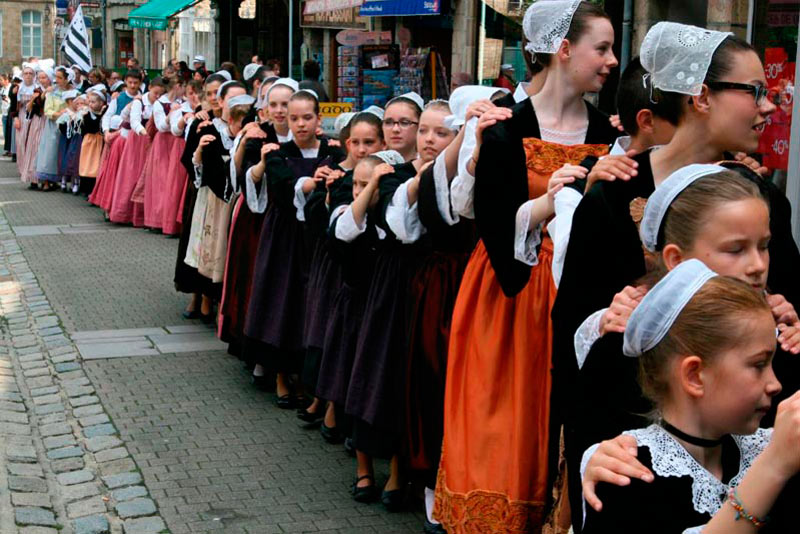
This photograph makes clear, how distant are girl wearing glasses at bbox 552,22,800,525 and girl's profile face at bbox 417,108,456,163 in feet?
6.40

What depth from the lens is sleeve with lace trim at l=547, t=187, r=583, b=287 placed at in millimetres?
3497

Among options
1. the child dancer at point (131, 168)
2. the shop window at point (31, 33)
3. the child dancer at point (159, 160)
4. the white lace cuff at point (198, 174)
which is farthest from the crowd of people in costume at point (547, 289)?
the shop window at point (31, 33)

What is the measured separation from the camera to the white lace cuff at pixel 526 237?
3.90 metres

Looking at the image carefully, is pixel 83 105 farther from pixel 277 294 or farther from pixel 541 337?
pixel 541 337

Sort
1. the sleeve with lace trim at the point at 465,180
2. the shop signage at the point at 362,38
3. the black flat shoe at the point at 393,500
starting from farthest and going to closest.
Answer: the shop signage at the point at 362,38
the black flat shoe at the point at 393,500
the sleeve with lace trim at the point at 465,180

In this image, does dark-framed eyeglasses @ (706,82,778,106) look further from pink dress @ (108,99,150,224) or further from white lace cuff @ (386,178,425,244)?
pink dress @ (108,99,150,224)

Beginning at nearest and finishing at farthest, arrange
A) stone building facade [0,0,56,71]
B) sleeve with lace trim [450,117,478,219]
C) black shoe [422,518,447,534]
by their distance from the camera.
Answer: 1. sleeve with lace trim [450,117,478,219]
2. black shoe [422,518,447,534]
3. stone building facade [0,0,56,71]

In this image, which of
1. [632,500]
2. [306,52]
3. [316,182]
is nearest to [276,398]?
[316,182]

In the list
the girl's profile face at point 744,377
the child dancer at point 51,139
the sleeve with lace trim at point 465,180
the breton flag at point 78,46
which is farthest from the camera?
the breton flag at point 78,46

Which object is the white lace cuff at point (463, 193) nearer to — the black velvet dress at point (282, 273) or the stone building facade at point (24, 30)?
the black velvet dress at point (282, 273)

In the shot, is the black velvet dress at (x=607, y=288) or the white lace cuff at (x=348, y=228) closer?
the black velvet dress at (x=607, y=288)

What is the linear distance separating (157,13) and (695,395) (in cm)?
2275

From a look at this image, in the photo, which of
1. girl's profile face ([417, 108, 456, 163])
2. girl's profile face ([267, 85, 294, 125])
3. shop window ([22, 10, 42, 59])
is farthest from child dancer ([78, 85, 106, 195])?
shop window ([22, 10, 42, 59])

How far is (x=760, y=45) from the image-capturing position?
855cm
